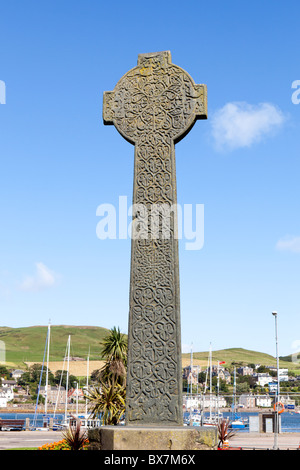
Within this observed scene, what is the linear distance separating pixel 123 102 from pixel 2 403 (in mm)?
180923

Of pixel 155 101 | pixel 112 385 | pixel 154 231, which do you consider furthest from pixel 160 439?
pixel 112 385

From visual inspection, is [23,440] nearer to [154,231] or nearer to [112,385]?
[112,385]

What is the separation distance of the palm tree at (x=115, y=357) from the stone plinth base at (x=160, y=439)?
20582mm

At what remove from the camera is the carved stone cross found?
6406 millimetres

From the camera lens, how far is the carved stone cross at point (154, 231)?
6.41m

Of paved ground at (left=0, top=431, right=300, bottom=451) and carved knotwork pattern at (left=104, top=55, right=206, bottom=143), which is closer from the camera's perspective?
carved knotwork pattern at (left=104, top=55, right=206, bottom=143)

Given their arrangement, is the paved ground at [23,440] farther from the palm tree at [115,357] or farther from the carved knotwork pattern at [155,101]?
the carved knotwork pattern at [155,101]

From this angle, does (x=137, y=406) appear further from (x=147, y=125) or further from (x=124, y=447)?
(x=147, y=125)

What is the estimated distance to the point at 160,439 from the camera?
5.68m

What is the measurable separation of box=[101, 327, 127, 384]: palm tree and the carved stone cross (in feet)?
65.5

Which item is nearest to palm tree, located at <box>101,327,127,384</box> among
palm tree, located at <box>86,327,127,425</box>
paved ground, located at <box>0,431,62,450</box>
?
palm tree, located at <box>86,327,127,425</box>

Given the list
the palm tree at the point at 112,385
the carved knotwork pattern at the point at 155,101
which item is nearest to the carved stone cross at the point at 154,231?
the carved knotwork pattern at the point at 155,101

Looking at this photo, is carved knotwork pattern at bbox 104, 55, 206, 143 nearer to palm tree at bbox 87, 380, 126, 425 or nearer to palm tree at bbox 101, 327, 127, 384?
palm tree at bbox 87, 380, 126, 425

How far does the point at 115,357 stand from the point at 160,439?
22055 millimetres
